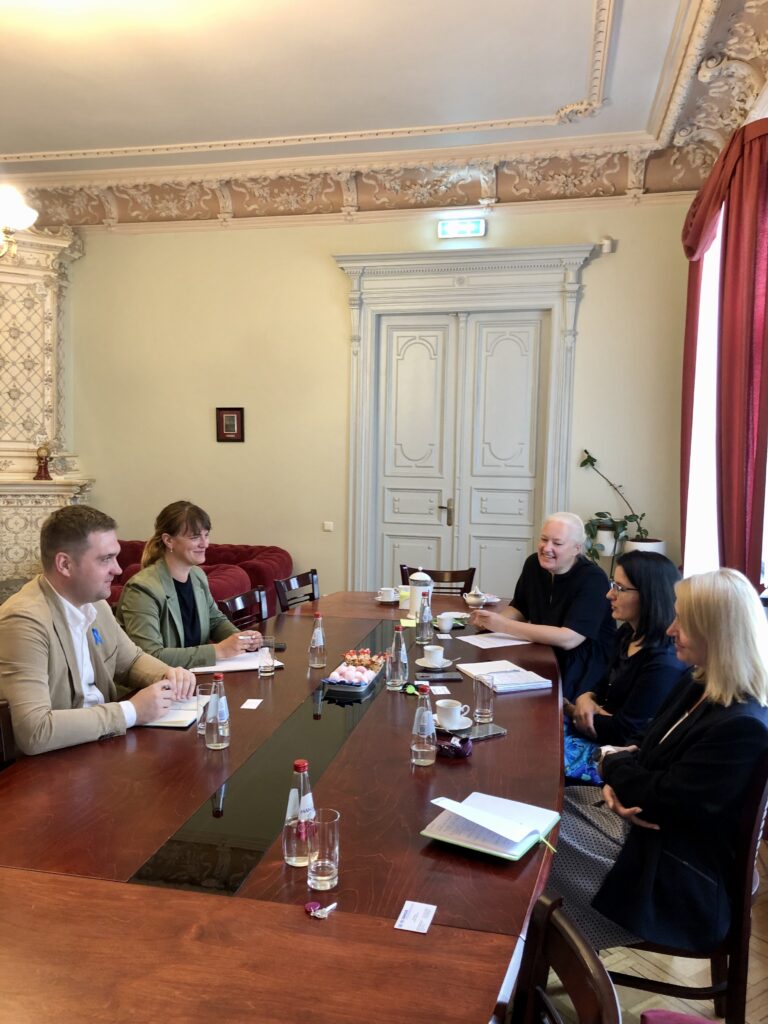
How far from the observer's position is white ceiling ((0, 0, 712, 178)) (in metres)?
4.02

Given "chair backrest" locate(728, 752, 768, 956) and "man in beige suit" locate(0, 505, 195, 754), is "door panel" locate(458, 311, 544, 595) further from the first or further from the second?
"chair backrest" locate(728, 752, 768, 956)

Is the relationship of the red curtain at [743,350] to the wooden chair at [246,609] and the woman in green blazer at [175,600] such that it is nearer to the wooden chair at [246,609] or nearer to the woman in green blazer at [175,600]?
the wooden chair at [246,609]

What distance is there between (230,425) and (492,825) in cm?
561

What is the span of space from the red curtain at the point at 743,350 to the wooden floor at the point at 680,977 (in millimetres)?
1999

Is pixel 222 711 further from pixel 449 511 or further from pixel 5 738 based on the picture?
pixel 449 511

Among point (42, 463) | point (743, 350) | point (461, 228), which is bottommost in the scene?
point (42, 463)

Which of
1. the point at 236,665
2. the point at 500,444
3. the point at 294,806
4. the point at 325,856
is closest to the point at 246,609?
the point at 236,665

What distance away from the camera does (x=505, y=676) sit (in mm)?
2670

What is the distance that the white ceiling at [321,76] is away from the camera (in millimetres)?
4023

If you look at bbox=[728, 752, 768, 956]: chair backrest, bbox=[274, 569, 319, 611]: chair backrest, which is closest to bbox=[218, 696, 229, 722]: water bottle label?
bbox=[728, 752, 768, 956]: chair backrest

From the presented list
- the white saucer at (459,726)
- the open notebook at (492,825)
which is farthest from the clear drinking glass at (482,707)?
the open notebook at (492,825)

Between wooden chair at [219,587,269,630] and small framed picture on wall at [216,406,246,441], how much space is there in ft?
10.5

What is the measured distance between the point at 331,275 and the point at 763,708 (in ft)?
17.8

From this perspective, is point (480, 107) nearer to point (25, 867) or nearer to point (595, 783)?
point (595, 783)
